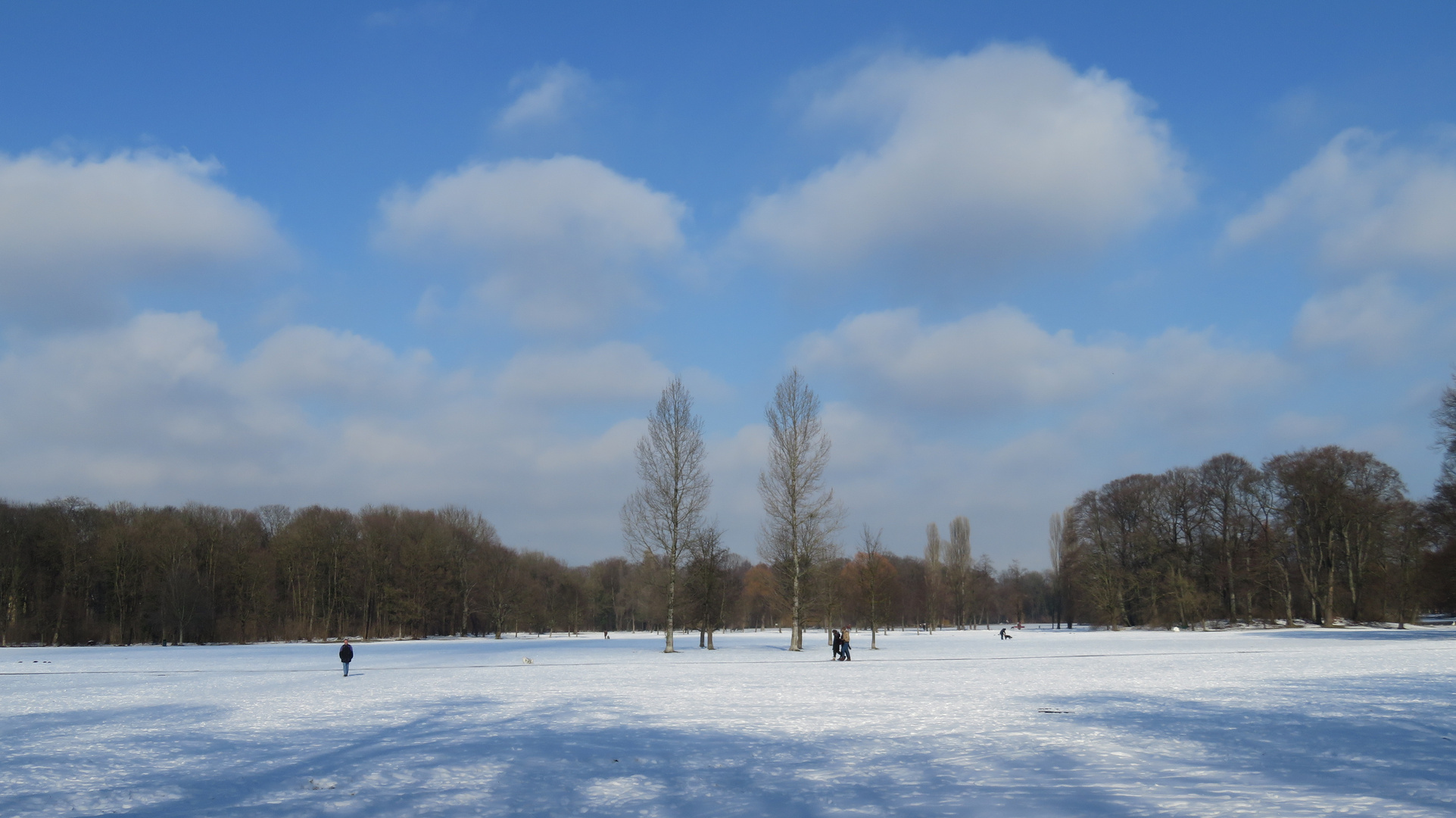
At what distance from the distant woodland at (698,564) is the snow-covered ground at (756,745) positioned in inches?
1143

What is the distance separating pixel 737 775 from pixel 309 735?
956cm

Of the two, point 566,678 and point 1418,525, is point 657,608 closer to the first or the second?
point 1418,525

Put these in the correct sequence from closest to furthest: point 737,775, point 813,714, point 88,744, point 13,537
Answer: point 737,775 → point 88,744 → point 813,714 → point 13,537

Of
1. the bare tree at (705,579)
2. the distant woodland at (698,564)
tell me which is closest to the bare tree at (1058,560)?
the distant woodland at (698,564)

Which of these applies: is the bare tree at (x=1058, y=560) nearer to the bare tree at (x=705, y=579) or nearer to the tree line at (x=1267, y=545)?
the tree line at (x=1267, y=545)

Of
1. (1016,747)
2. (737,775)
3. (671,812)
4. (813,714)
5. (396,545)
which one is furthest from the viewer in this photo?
(396,545)

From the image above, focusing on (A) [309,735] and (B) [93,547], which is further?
(B) [93,547]

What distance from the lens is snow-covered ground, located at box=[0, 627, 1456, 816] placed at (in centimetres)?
1071

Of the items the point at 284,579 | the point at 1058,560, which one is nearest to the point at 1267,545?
the point at 1058,560

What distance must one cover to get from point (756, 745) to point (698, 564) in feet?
153

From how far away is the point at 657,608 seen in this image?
133250 mm

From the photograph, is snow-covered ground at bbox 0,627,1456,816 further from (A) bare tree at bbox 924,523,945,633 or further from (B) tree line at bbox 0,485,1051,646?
(A) bare tree at bbox 924,523,945,633

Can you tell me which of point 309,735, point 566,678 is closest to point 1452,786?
point 309,735

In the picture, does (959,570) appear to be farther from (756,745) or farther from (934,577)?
(756,745)
